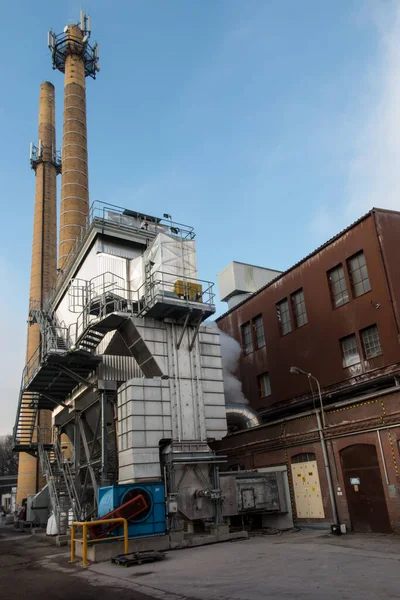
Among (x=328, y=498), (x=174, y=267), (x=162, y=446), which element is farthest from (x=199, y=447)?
(x=174, y=267)

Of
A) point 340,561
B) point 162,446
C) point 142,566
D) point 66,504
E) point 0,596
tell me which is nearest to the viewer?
point 0,596

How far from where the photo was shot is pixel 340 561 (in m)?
11.6

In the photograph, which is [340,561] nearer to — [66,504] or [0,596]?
[0,596]

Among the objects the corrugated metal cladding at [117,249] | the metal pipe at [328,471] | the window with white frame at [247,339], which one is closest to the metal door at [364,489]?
the metal pipe at [328,471]

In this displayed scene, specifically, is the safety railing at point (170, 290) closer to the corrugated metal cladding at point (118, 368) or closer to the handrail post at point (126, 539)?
the corrugated metal cladding at point (118, 368)

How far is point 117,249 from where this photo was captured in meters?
23.0

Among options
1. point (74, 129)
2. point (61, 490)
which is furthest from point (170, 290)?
point (74, 129)

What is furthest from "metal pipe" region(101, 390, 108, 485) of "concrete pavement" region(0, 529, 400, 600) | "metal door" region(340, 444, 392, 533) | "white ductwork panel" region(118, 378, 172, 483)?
"metal door" region(340, 444, 392, 533)

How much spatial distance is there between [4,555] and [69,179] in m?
29.4

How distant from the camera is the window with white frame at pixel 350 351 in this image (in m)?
23.3

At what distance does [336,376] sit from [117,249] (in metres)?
12.4

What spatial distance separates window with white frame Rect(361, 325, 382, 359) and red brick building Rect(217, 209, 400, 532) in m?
0.05

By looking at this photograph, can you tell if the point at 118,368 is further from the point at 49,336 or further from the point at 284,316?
the point at 284,316

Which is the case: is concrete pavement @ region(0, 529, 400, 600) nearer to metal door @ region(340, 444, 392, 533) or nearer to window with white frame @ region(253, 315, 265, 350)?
metal door @ region(340, 444, 392, 533)
